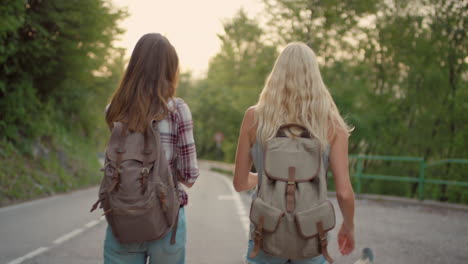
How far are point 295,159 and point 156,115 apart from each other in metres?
0.68

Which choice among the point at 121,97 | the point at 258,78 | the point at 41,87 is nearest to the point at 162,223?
the point at 121,97

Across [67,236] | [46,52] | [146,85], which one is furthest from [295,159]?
[46,52]

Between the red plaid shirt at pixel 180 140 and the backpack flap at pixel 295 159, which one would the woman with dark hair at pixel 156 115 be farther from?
the backpack flap at pixel 295 159

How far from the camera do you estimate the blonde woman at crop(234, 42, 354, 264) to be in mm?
2613

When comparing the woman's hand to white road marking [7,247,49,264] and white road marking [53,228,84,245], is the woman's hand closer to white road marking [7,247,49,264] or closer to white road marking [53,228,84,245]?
white road marking [7,247,49,264]

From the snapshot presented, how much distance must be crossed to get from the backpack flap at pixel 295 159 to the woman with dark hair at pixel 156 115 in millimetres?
453

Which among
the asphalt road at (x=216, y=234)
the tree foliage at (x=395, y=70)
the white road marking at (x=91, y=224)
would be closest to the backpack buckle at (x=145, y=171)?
the asphalt road at (x=216, y=234)

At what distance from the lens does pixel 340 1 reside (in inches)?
972

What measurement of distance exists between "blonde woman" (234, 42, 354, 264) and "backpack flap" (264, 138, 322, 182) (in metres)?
0.05

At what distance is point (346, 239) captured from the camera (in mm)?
2793

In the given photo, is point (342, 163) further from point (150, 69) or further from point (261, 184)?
point (150, 69)

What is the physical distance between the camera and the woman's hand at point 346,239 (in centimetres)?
277

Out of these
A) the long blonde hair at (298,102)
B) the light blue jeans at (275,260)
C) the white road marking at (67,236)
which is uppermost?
the long blonde hair at (298,102)

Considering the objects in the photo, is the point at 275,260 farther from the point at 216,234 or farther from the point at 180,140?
the point at 216,234
